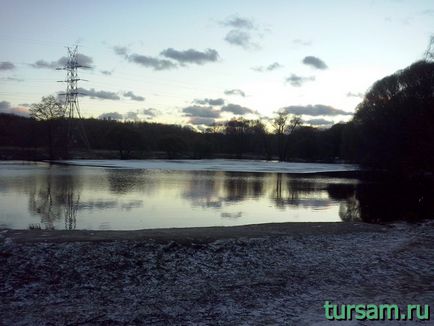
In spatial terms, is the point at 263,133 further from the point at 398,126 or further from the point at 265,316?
the point at 265,316

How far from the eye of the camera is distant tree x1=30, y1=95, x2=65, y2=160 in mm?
87812

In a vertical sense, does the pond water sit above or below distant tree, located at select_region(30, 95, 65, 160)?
below

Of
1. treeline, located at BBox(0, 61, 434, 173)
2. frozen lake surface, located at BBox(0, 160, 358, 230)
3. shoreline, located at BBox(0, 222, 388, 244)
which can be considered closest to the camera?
shoreline, located at BBox(0, 222, 388, 244)

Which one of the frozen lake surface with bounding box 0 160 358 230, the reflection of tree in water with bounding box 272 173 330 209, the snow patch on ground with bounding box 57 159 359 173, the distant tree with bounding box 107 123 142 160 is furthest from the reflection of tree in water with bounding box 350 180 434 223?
the distant tree with bounding box 107 123 142 160

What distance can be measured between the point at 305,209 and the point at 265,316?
54.4 ft

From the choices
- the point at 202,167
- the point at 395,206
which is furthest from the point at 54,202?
the point at 202,167

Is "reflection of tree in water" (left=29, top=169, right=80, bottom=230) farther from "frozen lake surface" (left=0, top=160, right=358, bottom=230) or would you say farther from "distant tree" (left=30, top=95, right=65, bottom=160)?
"distant tree" (left=30, top=95, right=65, bottom=160)

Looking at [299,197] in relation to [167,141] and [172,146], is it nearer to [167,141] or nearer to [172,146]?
[172,146]

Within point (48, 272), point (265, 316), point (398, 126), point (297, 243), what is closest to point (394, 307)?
point (265, 316)

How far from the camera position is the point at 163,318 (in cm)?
739

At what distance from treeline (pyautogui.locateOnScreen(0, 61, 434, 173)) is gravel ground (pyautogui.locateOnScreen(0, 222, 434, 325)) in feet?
101

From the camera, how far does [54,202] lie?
22.8 m

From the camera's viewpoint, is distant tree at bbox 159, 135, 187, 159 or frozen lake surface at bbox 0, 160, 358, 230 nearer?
frozen lake surface at bbox 0, 160, 358, 230

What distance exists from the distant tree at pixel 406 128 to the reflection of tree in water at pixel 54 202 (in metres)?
30.5
